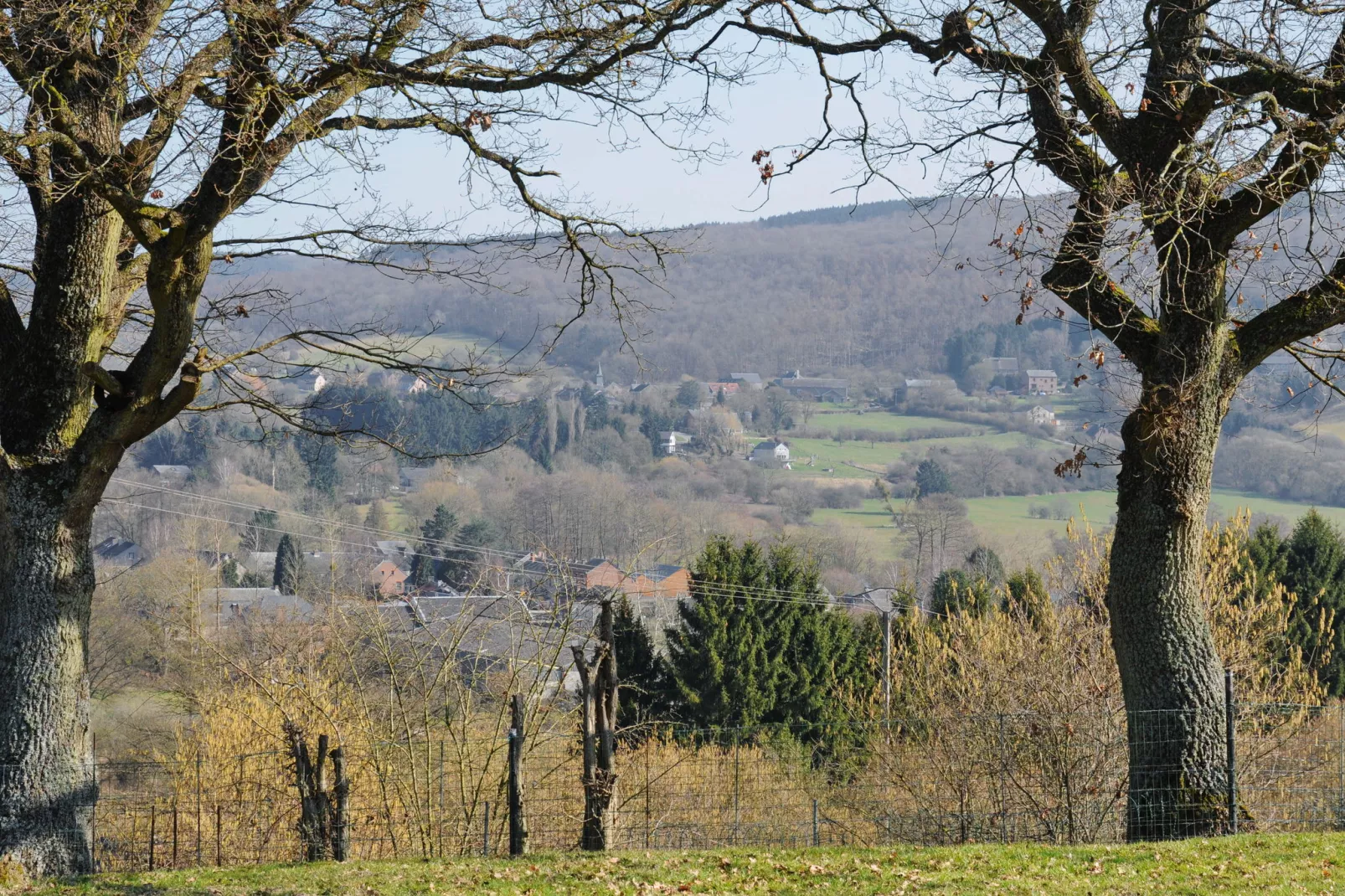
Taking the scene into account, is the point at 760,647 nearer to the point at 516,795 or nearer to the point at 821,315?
the point at 516,795

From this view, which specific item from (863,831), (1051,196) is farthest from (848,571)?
(1051,196)

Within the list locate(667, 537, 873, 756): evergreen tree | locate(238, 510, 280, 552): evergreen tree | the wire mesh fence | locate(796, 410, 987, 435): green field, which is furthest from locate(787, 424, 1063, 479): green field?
the wire mesh fence

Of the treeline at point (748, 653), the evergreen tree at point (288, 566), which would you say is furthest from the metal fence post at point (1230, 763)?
the evergreen tree at point (288, 566)

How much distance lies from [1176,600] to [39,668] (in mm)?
7239

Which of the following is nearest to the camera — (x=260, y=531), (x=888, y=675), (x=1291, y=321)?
(x=1291, y=321)

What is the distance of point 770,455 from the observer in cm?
9300

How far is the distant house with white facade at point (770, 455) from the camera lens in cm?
9156

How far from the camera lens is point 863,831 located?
57.8 ft

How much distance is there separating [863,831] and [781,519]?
55.5 meters

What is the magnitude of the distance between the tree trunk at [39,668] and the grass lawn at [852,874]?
1.49ft

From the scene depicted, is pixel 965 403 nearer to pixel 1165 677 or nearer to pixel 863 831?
pixel 863 831

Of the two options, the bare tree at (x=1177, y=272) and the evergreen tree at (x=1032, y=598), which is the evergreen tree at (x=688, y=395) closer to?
the evergreen tree at (x=1032, y=598)

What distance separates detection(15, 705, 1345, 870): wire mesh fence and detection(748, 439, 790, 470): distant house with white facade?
2744 inches

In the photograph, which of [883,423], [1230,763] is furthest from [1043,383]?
[1230,763]
